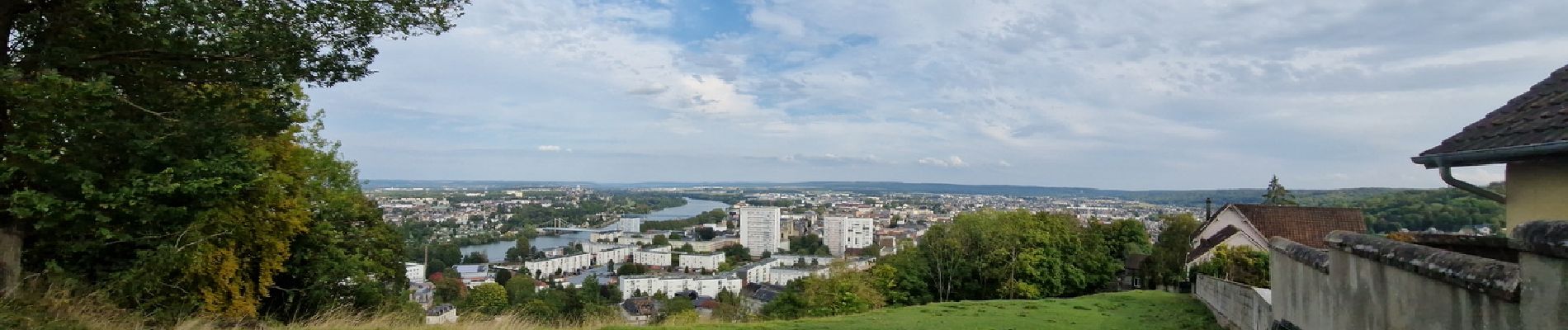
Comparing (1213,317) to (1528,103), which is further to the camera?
(1213,317)

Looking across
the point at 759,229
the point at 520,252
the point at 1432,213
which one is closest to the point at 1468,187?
the point at 1432,213

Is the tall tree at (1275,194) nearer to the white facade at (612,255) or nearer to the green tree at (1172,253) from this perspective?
the green tree at (1172,253)

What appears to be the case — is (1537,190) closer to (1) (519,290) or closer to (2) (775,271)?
(1) (519,290)

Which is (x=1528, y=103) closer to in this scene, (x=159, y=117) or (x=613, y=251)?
(x=159, y=117)

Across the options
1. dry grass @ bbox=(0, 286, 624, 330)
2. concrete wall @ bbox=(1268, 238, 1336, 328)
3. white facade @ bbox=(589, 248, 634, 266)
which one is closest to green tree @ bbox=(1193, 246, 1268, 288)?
concrete wall @ bbox=(1268, 238, 1336, 328)

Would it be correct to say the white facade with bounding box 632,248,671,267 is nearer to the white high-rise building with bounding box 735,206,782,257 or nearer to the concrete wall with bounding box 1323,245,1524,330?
the white high-rise building with bounding box 735,206,782,257

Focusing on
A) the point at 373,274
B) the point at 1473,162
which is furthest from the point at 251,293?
the point at 1473,162

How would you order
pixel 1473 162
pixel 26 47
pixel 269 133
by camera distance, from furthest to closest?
pixel 269 133 < pixel 26 47 < pixel 1473 162
